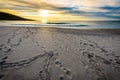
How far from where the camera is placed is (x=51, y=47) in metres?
5.05

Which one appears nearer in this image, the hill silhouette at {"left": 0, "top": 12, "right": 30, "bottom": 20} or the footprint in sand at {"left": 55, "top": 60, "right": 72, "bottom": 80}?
the footprint in sand at {"left": 55, "top": 60, "right": 72, "bottom": 80}

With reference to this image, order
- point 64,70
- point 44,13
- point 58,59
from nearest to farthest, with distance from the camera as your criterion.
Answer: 1. point 64,70
2. point 58,59
3. point 44,13

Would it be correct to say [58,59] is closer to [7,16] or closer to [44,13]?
[44,13]

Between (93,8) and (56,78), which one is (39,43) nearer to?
(56,78)

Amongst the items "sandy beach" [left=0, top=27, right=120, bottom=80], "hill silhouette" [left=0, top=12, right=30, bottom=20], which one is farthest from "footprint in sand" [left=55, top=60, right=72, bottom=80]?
"hill silhouette" [left=0, top=12, right=30, bottom=20]

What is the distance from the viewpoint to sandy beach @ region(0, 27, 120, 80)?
3441 millimetres

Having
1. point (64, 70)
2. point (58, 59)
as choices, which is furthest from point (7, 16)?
point (64, 70)

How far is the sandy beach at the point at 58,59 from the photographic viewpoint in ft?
11.3

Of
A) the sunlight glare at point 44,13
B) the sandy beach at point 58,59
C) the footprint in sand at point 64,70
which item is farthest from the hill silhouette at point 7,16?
the footprint in sand at point 64,70

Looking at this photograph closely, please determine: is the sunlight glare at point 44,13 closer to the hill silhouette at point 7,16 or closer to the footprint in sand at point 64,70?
the hill silhouette at point 7,16

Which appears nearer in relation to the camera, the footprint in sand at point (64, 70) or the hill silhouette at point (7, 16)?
the footprint in sand at point (64, 70)

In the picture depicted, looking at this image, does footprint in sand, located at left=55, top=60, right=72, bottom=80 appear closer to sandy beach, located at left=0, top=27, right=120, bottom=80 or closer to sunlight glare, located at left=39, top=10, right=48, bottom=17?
sandy beach, located at left=0, top=27, right=120, bottom=80

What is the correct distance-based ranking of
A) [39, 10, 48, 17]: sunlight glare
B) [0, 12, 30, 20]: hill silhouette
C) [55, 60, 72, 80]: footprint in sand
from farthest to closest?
[0, 12, 30, 20]: hill silhouette
[39, 10, 48, 17]: sunlight glare
[55, 60, 72, 80]: footprint in sand

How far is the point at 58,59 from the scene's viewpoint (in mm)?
4180
